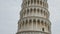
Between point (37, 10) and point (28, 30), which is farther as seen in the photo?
point (37, 10)

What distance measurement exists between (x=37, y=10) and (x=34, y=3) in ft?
5.48

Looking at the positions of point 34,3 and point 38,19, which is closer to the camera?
point 38,19

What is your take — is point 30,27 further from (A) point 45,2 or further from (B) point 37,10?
(A) point 45,2

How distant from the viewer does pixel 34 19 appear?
100 feet

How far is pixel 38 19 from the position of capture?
30547 mm

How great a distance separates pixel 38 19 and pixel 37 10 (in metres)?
1.86

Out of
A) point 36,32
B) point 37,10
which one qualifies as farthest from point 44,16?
point 36,32

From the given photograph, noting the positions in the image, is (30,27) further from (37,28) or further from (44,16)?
(44,16)

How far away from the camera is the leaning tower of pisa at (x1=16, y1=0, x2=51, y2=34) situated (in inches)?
1185

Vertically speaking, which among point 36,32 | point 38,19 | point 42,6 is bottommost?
point 36,32

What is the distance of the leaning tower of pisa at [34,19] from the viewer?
3009 centimetres

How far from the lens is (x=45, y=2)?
1316 inches

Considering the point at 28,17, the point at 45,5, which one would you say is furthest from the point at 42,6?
the point at 28,17

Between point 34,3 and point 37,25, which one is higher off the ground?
point 34,3
